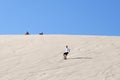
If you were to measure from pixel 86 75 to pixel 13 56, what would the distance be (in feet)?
25.4

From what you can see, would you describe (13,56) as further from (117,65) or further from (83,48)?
(117,65)

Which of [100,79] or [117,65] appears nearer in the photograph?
[100,79]

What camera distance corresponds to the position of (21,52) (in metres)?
26.5

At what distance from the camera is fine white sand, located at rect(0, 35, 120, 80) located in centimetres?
1914

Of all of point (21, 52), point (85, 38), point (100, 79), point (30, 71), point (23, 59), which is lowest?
point (100, 79)

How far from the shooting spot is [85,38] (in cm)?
3147

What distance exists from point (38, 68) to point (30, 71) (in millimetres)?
674

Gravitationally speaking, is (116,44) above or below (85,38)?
below

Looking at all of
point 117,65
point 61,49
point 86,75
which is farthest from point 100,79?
point 61,49

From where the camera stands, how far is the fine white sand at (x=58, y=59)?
1914 cm

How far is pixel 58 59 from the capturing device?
76.1 feet

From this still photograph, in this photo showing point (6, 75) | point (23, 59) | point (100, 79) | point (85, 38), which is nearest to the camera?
point (100, 79)

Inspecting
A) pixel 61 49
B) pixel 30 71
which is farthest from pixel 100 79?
pixel 61 49

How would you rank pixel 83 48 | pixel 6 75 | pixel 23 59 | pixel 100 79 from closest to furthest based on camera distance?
pixel 100 79, pixel 6 75, pixel 23 59, pixel 83 48
